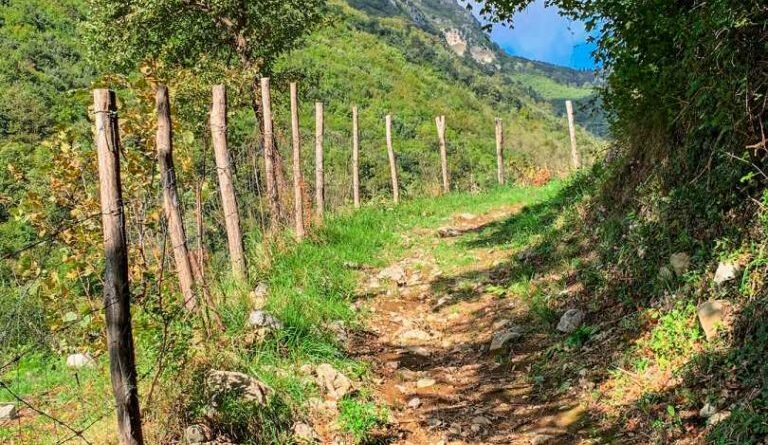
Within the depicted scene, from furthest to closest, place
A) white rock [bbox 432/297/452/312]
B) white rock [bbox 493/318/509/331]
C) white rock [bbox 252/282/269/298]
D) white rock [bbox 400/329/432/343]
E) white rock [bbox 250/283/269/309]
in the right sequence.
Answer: white rock [bbox 432/297/452/312], white rock [bbox 252/282/269/298], white rock [bbox 400/329/432/343], white rock [bbox 493/318/509/331], white rock [bbox 250/283/269/309]

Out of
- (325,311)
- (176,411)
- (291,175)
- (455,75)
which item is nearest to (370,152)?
(291,175)

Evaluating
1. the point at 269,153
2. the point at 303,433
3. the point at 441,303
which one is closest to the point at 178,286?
the point at 303,433

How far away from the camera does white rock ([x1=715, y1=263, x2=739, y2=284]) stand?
3596 millimetres

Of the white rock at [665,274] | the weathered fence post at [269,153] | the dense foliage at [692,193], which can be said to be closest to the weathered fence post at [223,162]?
the weathered fence post at [269,153]

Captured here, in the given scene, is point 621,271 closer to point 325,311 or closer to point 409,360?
point 409,360

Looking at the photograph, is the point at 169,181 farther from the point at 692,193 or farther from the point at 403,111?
the point at 403,111

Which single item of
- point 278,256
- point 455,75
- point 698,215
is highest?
point 455,75

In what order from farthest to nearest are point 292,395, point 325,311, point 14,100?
point 14,100 → point 325,311 → point 292,395

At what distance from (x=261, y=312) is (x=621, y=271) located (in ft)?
11.5

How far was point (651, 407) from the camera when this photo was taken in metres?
3.42

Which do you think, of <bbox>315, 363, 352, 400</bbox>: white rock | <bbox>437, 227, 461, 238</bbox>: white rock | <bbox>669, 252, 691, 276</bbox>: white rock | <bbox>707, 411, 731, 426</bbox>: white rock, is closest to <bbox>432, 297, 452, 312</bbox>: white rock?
<bbox>315, 363, 352, 400</bbox>: white rock

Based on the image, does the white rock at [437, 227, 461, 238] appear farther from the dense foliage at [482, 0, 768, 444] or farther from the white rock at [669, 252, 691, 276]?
the white rock at [669, 252, 691, 276]

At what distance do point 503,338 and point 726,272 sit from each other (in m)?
2.27

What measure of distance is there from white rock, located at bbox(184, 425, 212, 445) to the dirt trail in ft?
4.28
